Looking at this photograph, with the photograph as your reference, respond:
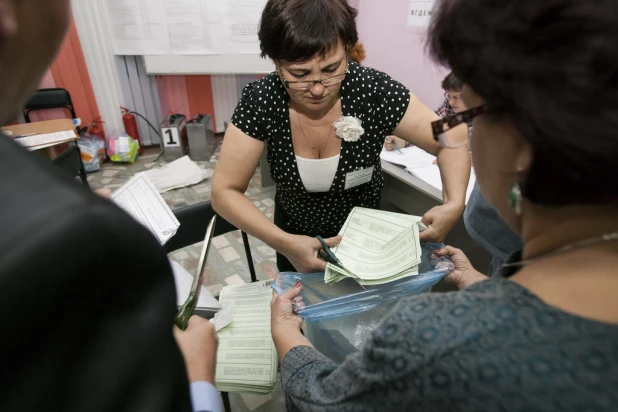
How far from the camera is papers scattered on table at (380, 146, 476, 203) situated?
1841mm

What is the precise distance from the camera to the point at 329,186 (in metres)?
1.23

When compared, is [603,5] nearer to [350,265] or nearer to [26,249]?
[26,249]

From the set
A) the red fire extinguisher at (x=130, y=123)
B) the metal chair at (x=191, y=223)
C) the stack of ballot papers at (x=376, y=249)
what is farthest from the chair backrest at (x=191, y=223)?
the red fire extinguisher at (x=130, y=123)

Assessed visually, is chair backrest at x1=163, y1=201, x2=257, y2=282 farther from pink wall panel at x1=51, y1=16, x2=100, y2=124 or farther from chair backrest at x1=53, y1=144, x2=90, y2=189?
pink wall panel at x1=51, y1=16, x2=100, y2=124

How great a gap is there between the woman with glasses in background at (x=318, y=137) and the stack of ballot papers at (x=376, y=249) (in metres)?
0.06

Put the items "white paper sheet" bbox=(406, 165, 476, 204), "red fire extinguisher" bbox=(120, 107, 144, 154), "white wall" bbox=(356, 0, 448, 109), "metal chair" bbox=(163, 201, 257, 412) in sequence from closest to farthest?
"metal chair" bbox=(163, 201, 257, 412) → "white paper sheet" bbox=(406, 165, 476, 204) → "white wall" bbox=(356, 0, 448, 109) → "red fire extinguisher" bbox=(120, 107, 144, 154)

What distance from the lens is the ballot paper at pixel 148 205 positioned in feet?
3.71

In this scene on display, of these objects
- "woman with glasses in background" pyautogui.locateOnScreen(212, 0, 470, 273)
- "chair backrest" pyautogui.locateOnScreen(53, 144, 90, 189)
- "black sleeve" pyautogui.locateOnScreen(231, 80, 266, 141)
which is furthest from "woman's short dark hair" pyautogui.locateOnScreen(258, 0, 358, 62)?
"chair backrest" pyautogui.locateOnScreen(53, 144, 90, 189)

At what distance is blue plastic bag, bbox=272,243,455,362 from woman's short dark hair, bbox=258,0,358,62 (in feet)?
2.13

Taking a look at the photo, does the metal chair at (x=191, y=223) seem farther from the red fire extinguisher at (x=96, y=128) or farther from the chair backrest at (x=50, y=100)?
the red fire extinguisher at (x=96, y=128)

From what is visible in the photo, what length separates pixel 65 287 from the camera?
0.28 meters

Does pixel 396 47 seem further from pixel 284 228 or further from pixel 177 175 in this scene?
pixel 284 228

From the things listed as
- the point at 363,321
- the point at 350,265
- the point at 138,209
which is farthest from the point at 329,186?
the point at 138,209

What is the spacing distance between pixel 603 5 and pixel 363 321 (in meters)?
0.87
